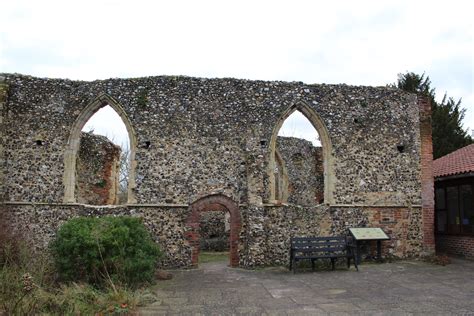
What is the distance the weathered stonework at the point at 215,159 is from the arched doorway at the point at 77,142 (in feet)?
0.10

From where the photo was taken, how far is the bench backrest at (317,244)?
34.9ft

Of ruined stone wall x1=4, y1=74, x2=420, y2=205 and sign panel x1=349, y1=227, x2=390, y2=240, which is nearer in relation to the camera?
sign panel x1=349, y1=227, x2=390, y2=240

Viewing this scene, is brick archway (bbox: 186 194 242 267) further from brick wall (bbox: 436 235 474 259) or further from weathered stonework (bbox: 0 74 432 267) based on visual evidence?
brick wall (bbox: 436 235 474 259)

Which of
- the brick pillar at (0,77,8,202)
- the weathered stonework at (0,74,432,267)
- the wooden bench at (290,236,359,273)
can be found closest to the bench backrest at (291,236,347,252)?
the wooden bench at (290,236,359,273)

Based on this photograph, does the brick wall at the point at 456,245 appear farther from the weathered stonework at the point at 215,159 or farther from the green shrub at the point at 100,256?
the green shrub at the point at 100,256

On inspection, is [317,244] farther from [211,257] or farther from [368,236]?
[211,257]

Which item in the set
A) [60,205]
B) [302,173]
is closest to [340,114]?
[302,173]

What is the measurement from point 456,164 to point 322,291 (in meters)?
8.42

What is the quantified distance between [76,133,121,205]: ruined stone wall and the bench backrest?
7382mm

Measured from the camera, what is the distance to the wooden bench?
10.6m

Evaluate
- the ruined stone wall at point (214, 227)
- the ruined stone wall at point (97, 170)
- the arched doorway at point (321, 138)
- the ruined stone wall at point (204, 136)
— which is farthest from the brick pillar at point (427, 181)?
the ruined stone wall at point (97, 170)

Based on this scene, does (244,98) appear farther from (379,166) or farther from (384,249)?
(384,249)

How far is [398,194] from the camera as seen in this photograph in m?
12.9

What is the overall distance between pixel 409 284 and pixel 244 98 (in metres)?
6.77
